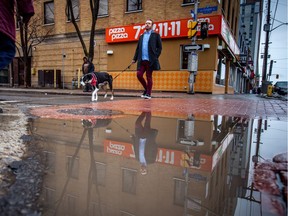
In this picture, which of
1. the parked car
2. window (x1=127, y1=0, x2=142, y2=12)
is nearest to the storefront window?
window (x1=127, y1=0, x2=142, y2=12)

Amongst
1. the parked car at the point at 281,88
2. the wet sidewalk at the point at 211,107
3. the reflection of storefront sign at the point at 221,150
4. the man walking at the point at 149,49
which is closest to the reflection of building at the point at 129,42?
the man walking at the point at 149,49

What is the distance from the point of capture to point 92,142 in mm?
2359

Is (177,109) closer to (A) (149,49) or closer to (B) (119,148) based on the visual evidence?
(A) (149,49)

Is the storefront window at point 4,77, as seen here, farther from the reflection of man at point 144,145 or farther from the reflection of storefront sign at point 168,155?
the reflection of storefront sign at point 168,155

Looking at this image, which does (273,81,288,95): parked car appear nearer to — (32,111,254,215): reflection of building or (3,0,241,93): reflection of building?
(3,0,241,93): reflection of building

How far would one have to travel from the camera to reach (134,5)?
53.2 feet

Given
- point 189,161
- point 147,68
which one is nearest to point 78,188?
point 189,161

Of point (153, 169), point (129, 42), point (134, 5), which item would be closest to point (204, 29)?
point (129, 42)

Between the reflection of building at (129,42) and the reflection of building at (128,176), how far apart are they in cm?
1059

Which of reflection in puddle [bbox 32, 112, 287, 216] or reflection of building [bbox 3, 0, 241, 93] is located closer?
reflection in puddle [bbox 32, 112, 287, 216]

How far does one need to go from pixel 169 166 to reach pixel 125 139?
87 cm

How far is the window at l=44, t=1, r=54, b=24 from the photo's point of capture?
19.7 m

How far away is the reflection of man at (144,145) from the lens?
1.86 meters

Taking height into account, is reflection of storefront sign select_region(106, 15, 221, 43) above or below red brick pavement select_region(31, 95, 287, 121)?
above
